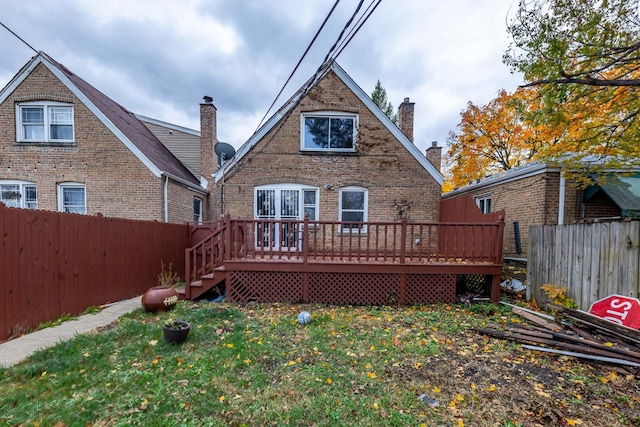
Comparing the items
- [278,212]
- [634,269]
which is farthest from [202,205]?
[634,269]

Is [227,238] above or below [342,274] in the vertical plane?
above

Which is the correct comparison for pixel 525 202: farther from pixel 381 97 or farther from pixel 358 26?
pixel 381 97

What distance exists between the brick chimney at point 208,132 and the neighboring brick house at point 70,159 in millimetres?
2957

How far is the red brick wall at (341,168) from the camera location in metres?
9.47

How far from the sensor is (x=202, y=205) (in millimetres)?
13039

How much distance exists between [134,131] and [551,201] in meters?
15.1

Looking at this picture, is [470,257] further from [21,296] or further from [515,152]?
[515,152]

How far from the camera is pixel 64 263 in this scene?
499 centimetres

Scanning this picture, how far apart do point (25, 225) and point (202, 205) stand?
8777 millimetres

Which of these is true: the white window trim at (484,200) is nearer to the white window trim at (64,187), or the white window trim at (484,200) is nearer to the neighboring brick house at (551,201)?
the neighboring brick house at (551,201)

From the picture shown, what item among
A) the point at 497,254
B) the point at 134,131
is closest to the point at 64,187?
the point at 134,131

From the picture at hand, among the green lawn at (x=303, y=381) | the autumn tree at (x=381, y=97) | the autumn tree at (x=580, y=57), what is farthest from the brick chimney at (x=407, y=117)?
the autumn tree at (x=381, y=97)

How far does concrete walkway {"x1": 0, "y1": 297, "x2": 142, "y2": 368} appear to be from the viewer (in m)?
3.57

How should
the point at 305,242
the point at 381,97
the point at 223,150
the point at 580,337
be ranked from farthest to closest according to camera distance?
1. the point at 381,97
2. the point at 223,150
3. the point at 305,242
4. the point at 580,337
